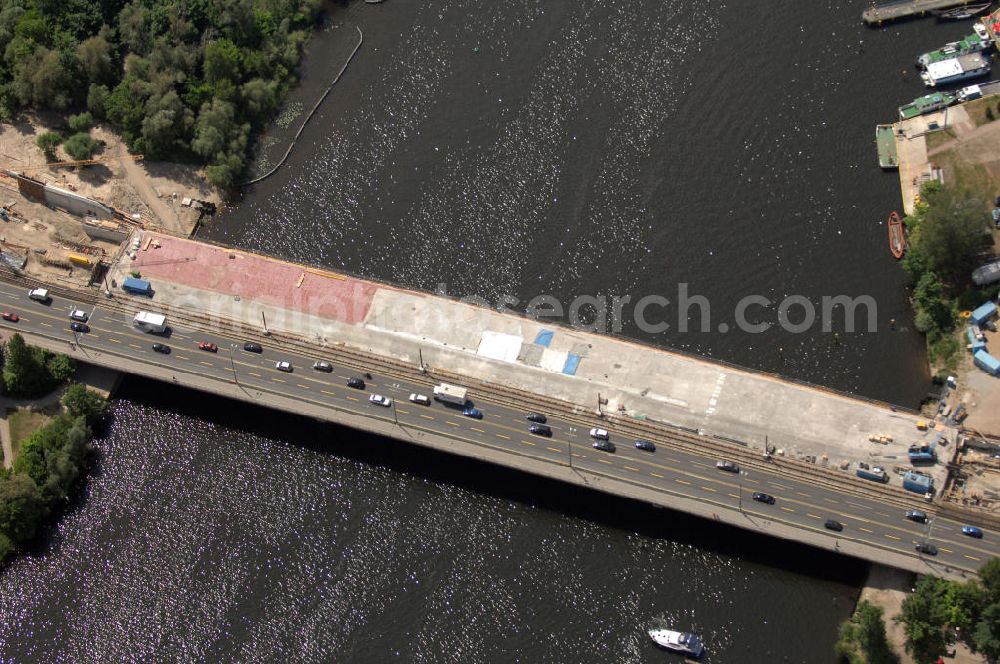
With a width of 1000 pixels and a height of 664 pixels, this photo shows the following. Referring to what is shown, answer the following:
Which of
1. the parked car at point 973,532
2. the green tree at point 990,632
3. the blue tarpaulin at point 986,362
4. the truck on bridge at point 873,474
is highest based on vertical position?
the blue tarpaulin at point 986,362

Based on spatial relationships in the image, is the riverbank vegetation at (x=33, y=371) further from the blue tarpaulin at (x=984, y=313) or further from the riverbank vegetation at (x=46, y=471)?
the blue tarpaulin at (x=984, y=313)

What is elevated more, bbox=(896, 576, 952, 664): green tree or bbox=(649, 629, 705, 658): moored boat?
bbox=(896, 576, 952, 664): green tree

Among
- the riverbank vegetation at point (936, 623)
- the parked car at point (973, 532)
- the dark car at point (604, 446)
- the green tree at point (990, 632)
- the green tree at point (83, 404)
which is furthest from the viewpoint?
Result: the green tree at point (83, 404)

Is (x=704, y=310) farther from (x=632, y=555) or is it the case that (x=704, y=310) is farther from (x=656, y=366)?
(x=632, y=555)

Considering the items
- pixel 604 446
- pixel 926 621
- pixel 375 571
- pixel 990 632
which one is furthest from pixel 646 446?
pixel 990 632

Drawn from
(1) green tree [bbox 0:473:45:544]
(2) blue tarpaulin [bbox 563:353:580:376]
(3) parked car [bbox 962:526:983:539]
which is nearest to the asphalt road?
(3) parked car [bbox 962:526:983:539]

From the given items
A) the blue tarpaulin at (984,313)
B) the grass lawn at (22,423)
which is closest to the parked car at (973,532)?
the blue tarpaulin at (984,313)

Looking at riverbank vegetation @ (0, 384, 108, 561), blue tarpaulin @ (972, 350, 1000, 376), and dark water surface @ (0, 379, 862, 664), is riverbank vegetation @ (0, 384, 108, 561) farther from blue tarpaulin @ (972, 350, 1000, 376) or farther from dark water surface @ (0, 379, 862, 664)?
blue tarpaulin @ (972, 350, 1000, 376)
